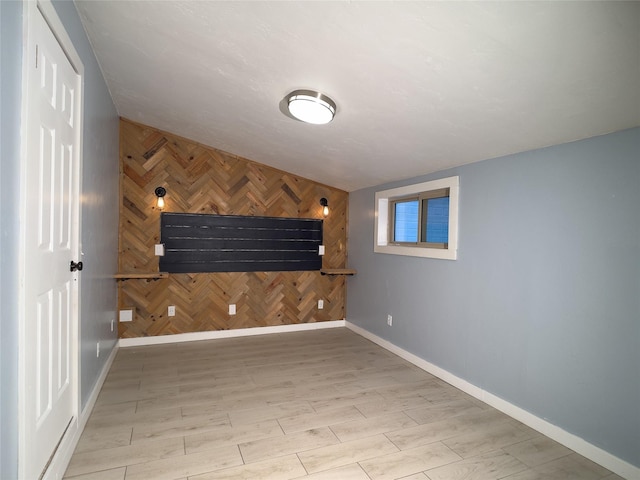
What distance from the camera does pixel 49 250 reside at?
1750 mm

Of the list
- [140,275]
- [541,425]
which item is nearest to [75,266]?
[140,275]

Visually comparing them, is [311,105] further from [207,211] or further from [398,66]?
[207,211]

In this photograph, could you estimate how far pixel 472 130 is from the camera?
2.56 meters

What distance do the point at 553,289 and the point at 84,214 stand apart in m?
3.36

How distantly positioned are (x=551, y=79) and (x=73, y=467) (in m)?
3.40

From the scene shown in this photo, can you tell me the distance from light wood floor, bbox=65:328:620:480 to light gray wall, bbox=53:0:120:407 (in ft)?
1.55

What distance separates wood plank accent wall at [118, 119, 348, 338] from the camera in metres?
4.20

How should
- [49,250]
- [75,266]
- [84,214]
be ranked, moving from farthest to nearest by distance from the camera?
[84,214] < [75,266] < [49,250]

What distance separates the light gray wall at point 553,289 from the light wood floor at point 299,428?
314 mm

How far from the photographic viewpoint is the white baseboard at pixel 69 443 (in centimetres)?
180

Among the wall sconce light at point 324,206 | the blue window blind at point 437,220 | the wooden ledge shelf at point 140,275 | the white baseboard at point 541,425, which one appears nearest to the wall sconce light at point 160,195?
the wooden ledge shelf at point 140,275

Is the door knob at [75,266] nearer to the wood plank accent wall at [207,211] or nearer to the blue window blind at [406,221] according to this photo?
the wood plank accent wall at [207,211]

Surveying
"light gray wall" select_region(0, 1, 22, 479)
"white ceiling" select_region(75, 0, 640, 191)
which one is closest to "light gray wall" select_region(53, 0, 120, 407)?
"white ceiling" select_region(75, 0, 640, 191)

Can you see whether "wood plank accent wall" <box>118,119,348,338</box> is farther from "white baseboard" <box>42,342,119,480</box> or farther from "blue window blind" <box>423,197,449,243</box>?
"blue window blind" <box>423,197,449,243</box>
